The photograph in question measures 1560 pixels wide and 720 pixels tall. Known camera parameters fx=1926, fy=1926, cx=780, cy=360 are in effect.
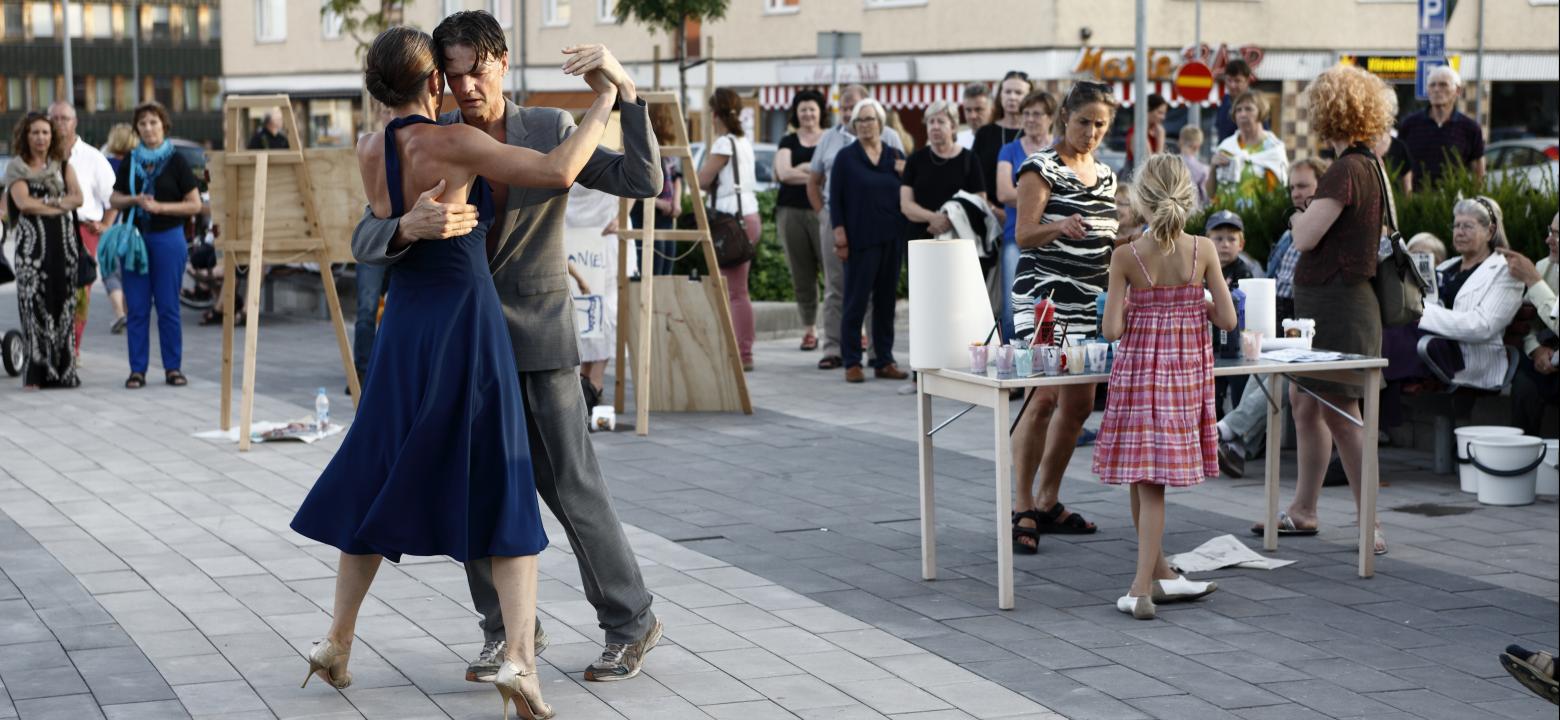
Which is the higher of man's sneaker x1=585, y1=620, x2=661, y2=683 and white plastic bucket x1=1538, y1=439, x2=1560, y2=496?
white plastic bucket x1=1538, y1=439, x2=1560, y2=496

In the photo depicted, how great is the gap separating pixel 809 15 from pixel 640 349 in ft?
94.4

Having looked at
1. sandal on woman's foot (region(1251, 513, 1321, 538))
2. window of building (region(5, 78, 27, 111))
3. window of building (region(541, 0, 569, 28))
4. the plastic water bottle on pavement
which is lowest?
sandal on woman's foot (region(1251, 513, 1321, 538))

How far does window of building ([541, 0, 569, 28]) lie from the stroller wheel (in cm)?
3228

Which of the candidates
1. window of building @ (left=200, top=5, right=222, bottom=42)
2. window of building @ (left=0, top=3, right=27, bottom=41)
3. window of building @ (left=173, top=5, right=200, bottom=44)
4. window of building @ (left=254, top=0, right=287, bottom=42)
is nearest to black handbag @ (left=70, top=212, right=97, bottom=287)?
window of building @ (left=254, top=0, right=287, bottom=42)

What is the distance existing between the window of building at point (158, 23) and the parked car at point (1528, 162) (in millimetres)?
63824

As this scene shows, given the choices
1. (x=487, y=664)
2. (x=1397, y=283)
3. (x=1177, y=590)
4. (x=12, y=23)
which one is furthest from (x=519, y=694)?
(x=12, y=23)

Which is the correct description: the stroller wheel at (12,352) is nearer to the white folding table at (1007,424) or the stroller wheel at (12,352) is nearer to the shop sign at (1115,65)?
the white folding table at (1007,424)

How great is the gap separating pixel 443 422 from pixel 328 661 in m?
0.81

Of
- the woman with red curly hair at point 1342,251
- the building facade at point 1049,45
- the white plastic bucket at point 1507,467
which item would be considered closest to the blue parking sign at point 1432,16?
the white plastic bucket at point 1507,467

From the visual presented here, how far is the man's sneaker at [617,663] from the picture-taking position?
5.50 meters

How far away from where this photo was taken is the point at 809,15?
127 feet

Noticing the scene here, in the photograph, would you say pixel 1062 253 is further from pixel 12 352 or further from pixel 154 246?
pixel 12 352

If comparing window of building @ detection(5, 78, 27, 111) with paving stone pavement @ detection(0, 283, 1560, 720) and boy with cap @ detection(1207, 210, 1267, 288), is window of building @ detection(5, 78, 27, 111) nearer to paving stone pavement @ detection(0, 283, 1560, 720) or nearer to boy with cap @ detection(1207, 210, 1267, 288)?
paving stone pavement @ detection(0, 283, 1560, 720)

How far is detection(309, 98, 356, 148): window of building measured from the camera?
173ft
